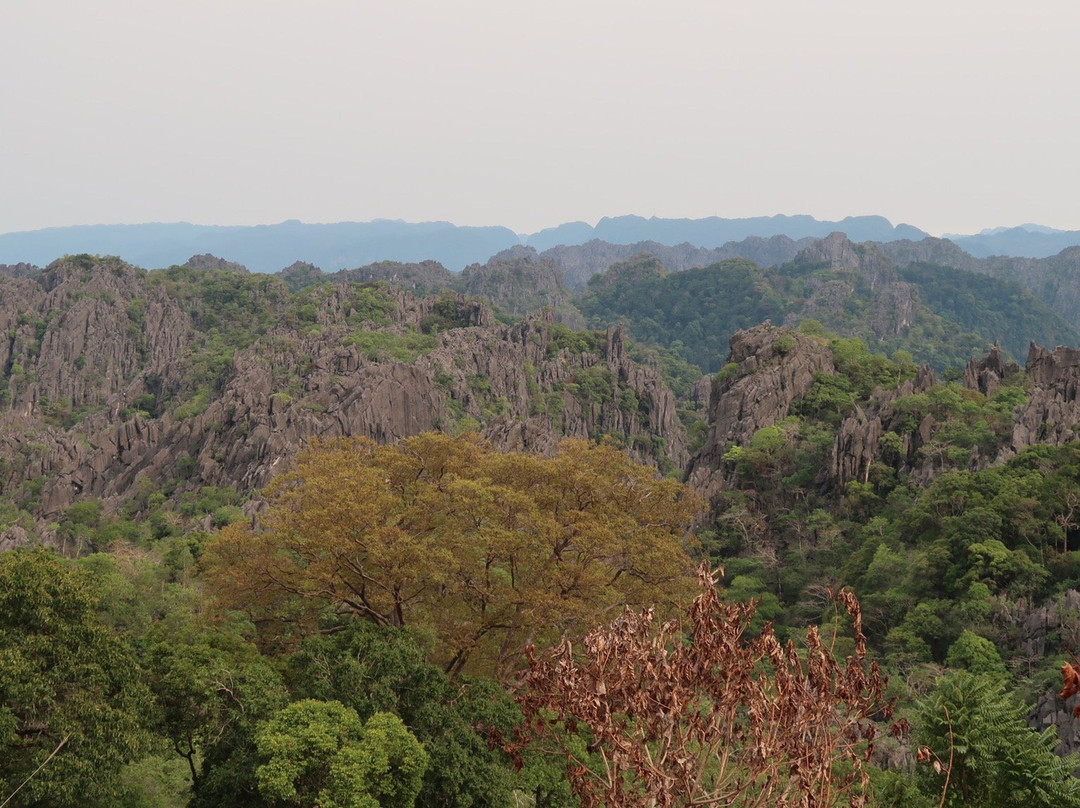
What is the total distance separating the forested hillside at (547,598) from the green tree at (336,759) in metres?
0.05

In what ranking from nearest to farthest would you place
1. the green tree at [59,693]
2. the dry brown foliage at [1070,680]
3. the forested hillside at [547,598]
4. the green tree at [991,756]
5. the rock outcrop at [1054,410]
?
1. the dry brown foliage at [1070,680]
2. the forested hillside at [547,598]
3. the green tree at [59,693]
4. the green tree at [991,756]
5. the rock outcrop at [1054,410]

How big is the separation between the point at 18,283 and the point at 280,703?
95.8 m

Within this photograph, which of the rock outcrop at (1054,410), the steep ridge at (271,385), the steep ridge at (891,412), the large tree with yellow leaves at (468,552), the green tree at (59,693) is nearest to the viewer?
the green tree at (59,693)

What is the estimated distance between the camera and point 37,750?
37.4 feet

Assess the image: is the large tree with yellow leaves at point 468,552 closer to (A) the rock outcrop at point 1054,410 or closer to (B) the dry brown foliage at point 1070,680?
(B) the dry brown foliage at point 1070,680

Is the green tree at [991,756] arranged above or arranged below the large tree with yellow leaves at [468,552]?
below

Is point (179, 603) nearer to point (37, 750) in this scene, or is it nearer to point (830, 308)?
point (37, 750)

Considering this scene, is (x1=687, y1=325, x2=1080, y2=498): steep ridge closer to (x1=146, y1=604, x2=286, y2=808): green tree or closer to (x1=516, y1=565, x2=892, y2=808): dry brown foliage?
(x1=146, y1=604, x2=286, y2=808): green tree

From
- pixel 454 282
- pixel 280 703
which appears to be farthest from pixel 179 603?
pixel 454 282

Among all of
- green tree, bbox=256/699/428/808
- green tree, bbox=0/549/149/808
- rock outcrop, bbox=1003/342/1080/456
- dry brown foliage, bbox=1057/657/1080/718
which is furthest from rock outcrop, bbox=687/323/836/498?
dry brown foliage, bbox=1057/657/1080/718

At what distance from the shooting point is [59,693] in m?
12.1

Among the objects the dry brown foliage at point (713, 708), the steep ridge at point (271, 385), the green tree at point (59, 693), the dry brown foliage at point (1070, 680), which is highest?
the dry brown foliage at point (1070, 680)

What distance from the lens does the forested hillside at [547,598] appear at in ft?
22.4

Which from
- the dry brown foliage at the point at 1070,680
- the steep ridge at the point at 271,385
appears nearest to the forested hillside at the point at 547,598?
the steep ridge at the point at 271,385
